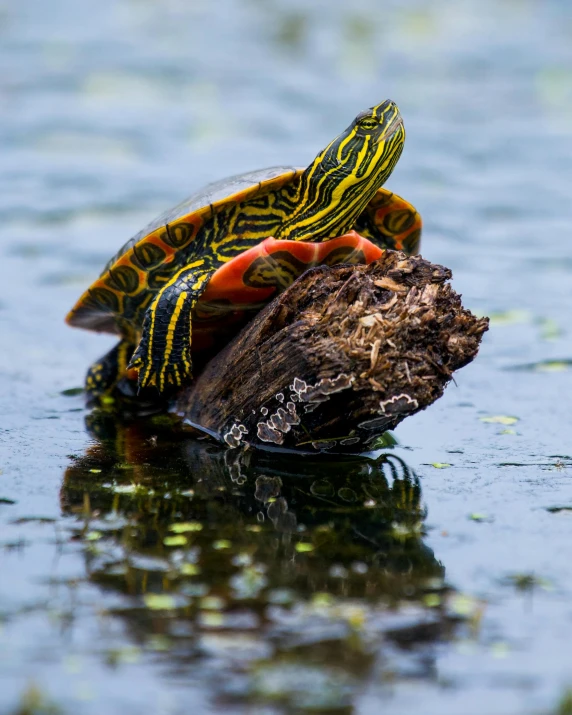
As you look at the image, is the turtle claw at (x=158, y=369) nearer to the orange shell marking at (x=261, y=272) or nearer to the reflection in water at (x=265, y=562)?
the orange shell marking at (x=261, y=272)

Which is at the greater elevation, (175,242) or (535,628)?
(175,242)

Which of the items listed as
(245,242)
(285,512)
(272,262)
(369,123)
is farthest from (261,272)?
(285,512)

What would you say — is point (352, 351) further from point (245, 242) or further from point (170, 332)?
point (245, 242)

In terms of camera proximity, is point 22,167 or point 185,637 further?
point 22,167

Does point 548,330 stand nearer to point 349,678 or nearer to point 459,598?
point 459,598

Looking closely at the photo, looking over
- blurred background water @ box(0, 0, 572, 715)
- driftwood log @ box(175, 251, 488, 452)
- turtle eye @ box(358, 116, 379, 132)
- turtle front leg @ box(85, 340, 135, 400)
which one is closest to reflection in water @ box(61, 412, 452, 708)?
blurred background water @ box(0, 0, 572, 715)

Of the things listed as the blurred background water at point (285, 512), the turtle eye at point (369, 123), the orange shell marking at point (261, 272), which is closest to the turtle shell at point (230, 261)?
the orange shell marking at point (261, 272)

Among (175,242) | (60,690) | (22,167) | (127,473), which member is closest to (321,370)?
(127,473)
